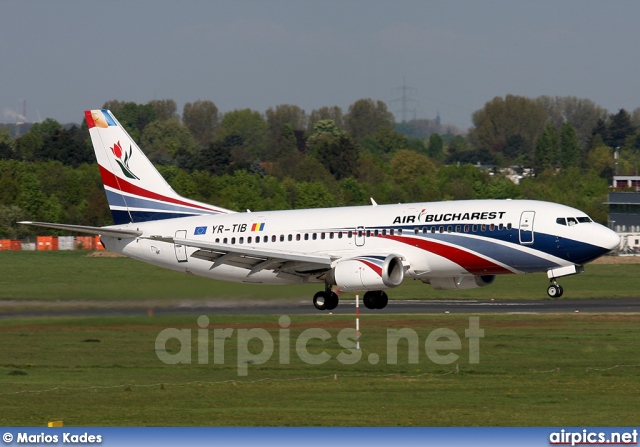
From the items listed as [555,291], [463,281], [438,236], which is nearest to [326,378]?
[463,281]

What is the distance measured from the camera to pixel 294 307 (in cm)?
7769

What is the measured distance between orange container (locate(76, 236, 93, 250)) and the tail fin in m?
53.1

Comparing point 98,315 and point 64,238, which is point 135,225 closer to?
point 98,315

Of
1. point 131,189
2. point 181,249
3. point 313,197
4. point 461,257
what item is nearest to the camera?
point 461,257

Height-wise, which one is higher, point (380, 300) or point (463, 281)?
point (463, 281)

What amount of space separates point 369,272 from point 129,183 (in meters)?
16.0

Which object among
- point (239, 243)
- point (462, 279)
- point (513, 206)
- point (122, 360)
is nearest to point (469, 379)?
point (462, 279)

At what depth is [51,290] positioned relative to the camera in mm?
67750

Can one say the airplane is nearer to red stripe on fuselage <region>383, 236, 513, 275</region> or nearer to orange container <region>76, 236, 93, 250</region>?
red stripe on fuselage <region>383, 236, 513, 275</region>

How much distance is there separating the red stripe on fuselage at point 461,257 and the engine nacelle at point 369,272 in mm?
1171

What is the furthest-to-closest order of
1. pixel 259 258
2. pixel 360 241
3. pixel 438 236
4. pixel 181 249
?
pixel 181 249 → pixel 259 258 → pixel 360 241 → pixel 438 236

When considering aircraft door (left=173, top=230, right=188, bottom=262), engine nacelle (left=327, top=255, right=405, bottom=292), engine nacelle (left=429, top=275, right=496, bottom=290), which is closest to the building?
engine nacelle (left=429, top=275, right=496, bottom=290)

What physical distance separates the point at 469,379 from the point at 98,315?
78.7 ft

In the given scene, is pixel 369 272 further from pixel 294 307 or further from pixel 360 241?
pixel 294 307
